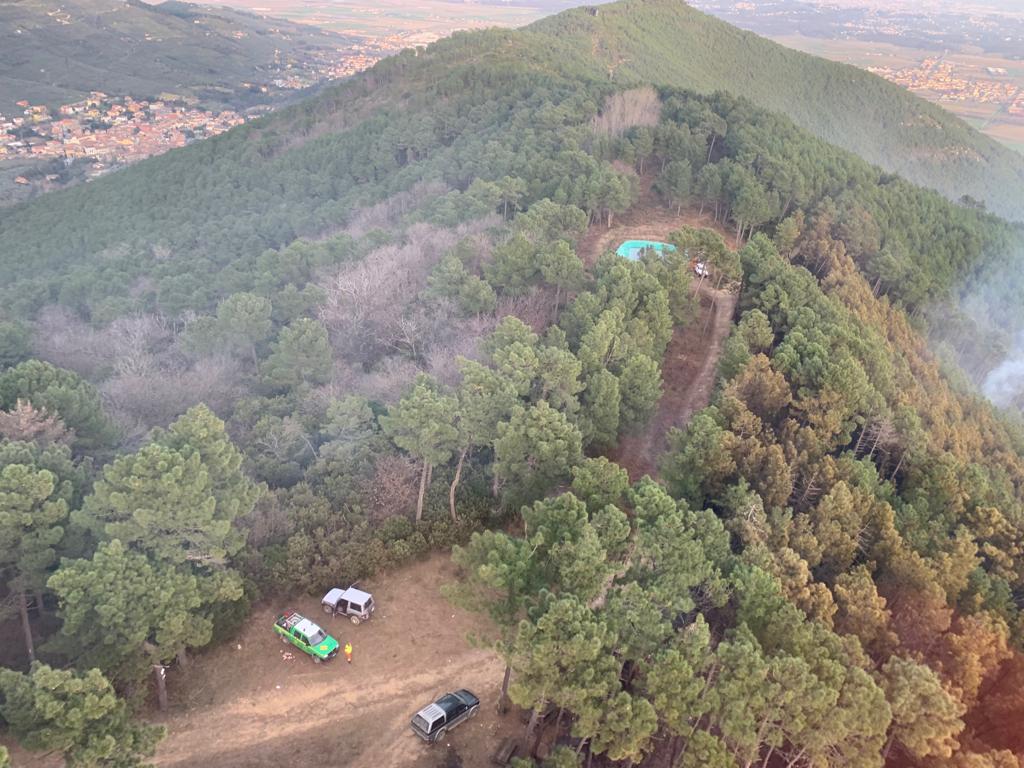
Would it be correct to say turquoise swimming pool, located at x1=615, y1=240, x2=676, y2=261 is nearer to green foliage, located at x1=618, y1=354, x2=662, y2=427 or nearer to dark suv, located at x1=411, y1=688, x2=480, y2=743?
green foliage, located at x1=618, y1=354, x2=662, y2=427

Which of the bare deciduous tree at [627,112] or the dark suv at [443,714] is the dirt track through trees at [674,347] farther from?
the dark suv at [443,714]

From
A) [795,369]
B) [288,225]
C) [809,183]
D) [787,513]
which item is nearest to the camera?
[787,513]

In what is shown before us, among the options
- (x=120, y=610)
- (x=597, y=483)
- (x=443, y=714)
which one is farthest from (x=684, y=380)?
(x=120, y=610)

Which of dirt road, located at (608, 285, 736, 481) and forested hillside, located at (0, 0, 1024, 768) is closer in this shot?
forested hillside, located at (0, 0, 1024, 768)

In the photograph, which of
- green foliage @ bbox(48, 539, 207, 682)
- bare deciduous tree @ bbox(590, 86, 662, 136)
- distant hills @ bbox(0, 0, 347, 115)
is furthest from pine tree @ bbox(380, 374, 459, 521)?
distant hills @ bbox(0, 0, 347, 115)

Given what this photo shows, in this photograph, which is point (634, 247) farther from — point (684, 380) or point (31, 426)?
point (31, 426)

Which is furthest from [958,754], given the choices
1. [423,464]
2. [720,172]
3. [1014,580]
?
[720,172]

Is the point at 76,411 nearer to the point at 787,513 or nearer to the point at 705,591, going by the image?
the point at 705,591
